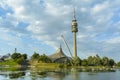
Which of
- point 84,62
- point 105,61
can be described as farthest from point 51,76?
point 105,61

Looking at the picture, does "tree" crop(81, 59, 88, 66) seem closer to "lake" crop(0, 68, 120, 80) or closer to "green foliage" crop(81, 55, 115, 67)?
"green foliage" crop(81, 55, 115, 67)

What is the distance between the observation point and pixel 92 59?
194 m

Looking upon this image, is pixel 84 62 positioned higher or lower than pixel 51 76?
higher

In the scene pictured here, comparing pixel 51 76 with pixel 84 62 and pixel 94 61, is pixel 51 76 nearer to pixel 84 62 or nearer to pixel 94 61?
pixel 84 62

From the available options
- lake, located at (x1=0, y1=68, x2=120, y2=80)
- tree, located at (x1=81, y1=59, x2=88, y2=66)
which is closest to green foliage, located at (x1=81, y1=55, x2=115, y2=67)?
tree, located at (x1=81, y1=59, x2=88, y2=66)

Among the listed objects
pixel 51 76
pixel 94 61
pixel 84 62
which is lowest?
pixel 51 76

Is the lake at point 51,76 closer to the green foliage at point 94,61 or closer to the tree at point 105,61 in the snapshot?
the green foliage at point 94,61

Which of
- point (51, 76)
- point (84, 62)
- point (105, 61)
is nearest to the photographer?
point (51, 76)

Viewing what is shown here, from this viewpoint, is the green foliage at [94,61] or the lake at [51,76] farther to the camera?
the green foliage at [94,61]

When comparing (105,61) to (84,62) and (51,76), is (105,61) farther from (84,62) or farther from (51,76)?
(51,76)

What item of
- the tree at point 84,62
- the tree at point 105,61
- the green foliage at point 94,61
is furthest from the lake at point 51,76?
the tree at point 105,61

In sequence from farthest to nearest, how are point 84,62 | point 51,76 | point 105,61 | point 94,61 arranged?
point 105,61 → point 84,62 → point 94,61 → point 51,76

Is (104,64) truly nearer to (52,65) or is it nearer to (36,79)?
(52,65)

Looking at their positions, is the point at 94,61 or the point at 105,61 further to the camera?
the point at 105,61
